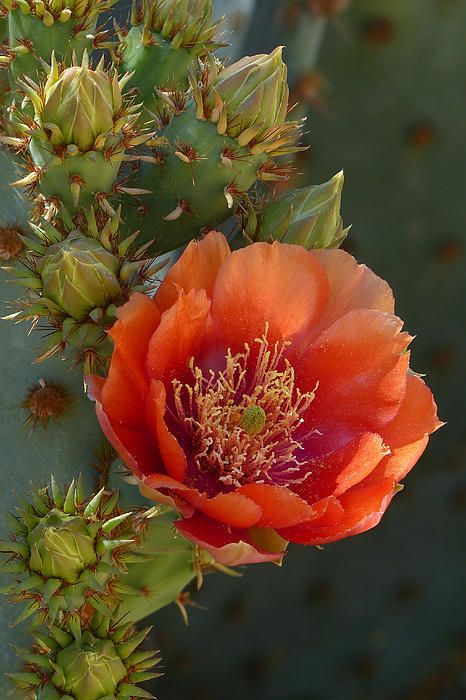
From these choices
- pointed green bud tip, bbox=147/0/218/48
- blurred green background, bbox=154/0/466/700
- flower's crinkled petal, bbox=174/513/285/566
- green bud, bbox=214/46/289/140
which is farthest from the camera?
blurred green background, bbox=154/0/466/700

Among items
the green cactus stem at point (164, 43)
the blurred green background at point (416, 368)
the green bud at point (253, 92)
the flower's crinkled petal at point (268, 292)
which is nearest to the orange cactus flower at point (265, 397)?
the flower's crinkled petal at point (268, 292)

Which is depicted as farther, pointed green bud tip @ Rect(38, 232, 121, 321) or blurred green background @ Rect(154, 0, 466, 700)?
blurred green background @ Rect(154, 0, 466, 700)

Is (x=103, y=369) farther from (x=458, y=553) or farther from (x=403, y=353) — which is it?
(x=458, y=553)

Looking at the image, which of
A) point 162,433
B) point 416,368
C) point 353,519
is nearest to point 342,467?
point 353,519

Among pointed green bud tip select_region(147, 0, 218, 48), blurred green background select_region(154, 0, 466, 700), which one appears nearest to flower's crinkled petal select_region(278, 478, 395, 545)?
pointed green bud tip select_region(147, 0, 218, 48)

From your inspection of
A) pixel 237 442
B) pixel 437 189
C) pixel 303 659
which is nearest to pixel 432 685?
pixel 303 659

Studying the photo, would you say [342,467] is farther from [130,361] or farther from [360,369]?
[130,361]

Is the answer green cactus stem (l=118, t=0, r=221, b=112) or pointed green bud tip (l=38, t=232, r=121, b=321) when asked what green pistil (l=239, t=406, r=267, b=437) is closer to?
pointed green bud tip (l=38, t=232, r=121, b=321)
